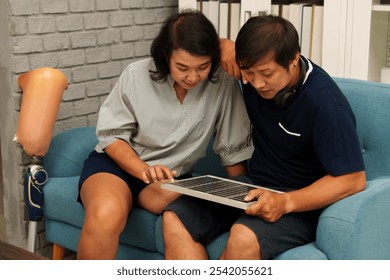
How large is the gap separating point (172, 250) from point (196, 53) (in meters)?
0.61

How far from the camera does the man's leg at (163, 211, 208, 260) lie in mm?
2000

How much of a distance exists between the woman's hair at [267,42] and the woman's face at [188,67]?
175 millimetres

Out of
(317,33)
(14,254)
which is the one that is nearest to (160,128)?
(14,254)

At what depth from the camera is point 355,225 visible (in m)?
1.84

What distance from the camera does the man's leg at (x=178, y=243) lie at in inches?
78.7

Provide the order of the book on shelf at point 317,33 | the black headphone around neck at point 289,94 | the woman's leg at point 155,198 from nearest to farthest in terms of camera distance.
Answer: the black headphone around neck at point 289,94 → the woman's leg at point 155,198 → the book on shelf at point 317,33

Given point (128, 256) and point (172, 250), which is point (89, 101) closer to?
point (128, 256)

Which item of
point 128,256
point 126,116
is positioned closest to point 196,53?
point 126,116

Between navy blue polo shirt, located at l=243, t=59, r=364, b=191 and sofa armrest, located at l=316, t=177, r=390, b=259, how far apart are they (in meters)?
0.09

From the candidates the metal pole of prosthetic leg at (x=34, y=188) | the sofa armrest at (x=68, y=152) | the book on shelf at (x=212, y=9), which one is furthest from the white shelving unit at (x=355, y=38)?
the metal pole of prosthetic leg at (x=34, y=188)

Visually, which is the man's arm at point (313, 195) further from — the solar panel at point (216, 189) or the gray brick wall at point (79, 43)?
the gray brick wall at point (79, 43)

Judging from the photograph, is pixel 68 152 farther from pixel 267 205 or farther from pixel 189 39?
pixel 267 205
